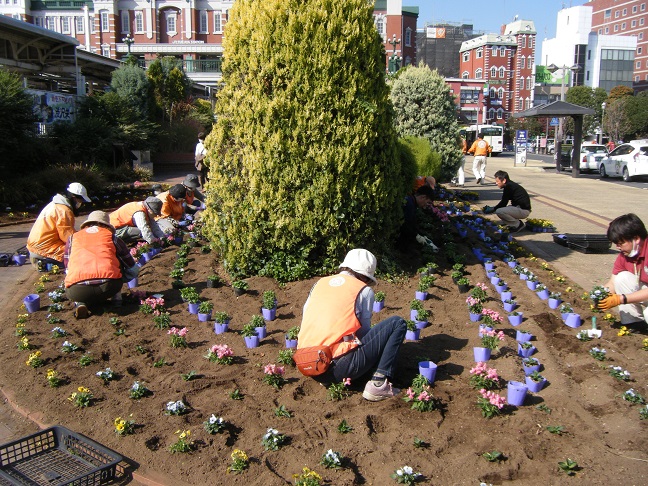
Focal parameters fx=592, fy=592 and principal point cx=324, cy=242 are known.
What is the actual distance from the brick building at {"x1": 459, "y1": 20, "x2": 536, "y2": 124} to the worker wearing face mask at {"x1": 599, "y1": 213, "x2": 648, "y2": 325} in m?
92.3

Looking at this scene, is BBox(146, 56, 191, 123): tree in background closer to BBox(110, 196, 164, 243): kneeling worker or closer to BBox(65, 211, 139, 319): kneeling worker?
BBox(110, 196, 164, 243): kneeling worker

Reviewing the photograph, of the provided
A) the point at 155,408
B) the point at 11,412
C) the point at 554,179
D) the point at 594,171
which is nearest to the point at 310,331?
the point at 155,408

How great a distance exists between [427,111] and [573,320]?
31.5 feet

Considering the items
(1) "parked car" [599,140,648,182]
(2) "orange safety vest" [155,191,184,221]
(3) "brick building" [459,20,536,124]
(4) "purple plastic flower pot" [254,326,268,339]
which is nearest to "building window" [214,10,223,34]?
(1) "parked car" [599,140,648,182]

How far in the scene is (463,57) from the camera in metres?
102

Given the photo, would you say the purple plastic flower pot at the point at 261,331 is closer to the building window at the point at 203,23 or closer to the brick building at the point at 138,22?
the brick building at the point at 138,22

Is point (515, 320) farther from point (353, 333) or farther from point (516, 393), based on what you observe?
point (353, 333)

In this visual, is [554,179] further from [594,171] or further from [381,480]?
[381,480]

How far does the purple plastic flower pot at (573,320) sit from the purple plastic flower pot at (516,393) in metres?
1.80

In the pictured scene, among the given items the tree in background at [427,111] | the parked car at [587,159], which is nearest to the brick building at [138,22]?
the parked car at [587,159]

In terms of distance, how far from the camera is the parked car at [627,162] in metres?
24.2

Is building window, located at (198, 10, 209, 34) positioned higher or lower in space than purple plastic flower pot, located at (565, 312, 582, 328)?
higher

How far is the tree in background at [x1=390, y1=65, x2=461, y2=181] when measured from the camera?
1423 cm

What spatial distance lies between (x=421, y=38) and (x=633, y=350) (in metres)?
123
